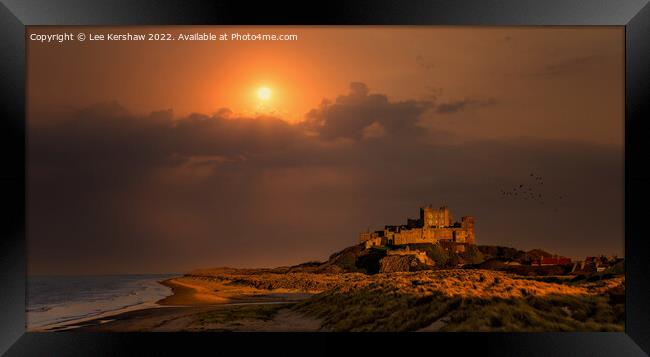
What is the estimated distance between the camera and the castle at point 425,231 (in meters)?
7.22

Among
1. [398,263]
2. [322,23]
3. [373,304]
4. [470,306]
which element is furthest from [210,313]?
[322,23]

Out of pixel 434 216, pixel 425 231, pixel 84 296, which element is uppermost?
pixel 434 216

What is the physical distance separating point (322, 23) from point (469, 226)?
129 inches

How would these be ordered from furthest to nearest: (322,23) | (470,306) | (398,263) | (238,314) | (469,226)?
(398,263), (469,226), (238,314), (470,306), (322,23)

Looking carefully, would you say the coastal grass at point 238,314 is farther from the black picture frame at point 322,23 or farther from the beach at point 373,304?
the black picture frame at point 322,23

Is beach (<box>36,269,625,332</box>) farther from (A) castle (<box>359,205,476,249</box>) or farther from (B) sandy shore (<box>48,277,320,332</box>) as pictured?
(A) castle (<box>359,205,476,249</box>)

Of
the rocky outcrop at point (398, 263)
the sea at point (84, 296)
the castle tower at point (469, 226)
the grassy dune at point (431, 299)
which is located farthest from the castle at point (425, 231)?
the sea at point (84, 296)

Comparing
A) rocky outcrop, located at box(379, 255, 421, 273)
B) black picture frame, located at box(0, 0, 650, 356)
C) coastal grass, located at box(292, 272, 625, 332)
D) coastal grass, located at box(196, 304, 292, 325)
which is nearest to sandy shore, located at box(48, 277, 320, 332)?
coastal grass, located at box(196, 304, 292, 325)

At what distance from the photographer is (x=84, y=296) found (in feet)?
23.5

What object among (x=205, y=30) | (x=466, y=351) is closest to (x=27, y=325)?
(x=205, y=30)

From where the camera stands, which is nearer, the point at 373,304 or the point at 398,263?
the point at 373,304

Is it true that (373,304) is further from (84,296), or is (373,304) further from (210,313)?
(84,296)

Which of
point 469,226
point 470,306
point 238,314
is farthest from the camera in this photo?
point 469,226

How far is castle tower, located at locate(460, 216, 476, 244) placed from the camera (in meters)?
7.26
